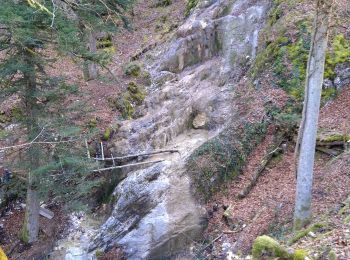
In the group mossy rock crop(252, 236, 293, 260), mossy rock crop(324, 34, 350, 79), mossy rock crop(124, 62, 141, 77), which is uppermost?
mossy rock crop(324, 34, 350, 79)

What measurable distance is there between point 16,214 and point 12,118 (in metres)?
4.10

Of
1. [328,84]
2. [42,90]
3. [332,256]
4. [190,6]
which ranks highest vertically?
[190,6]

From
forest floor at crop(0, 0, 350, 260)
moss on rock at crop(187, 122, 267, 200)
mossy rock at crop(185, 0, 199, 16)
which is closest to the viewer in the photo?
forest floor at crop(0, 0, 350, 260)

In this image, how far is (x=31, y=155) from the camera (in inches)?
457

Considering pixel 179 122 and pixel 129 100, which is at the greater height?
pixel 129 100

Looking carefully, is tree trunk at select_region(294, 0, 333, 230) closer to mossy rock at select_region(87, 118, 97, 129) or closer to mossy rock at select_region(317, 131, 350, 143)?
mossy rock at select_region(317, 131, 350, 143)

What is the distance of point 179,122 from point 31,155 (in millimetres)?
5320

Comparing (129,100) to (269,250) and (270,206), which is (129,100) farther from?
(269,250)

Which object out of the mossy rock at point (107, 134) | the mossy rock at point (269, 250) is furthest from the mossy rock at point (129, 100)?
the mossy rock at point (269, 250)

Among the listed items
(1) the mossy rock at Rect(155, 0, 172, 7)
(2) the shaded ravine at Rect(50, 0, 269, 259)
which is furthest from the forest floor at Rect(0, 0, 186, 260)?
(2) the shaded ravine at Rect(50, 0, 269, 259)

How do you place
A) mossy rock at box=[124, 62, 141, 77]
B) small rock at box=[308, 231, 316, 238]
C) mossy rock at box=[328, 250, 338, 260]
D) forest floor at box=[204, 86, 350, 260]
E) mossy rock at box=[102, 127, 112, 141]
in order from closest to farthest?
mossy rock at box=[328, 250, 338, 260]
small rock at box=[308, 231, 316, 238]
forest floor at box=[204, 86, 350, 260]
mossy rock at box=[102, 127, 112, 141]
mossy rock at box=[124, 62, 141, 77]

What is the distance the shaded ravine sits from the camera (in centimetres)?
1120

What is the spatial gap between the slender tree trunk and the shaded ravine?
2.01 meters

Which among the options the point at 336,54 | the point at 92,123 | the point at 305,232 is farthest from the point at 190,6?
the point at 305,232
